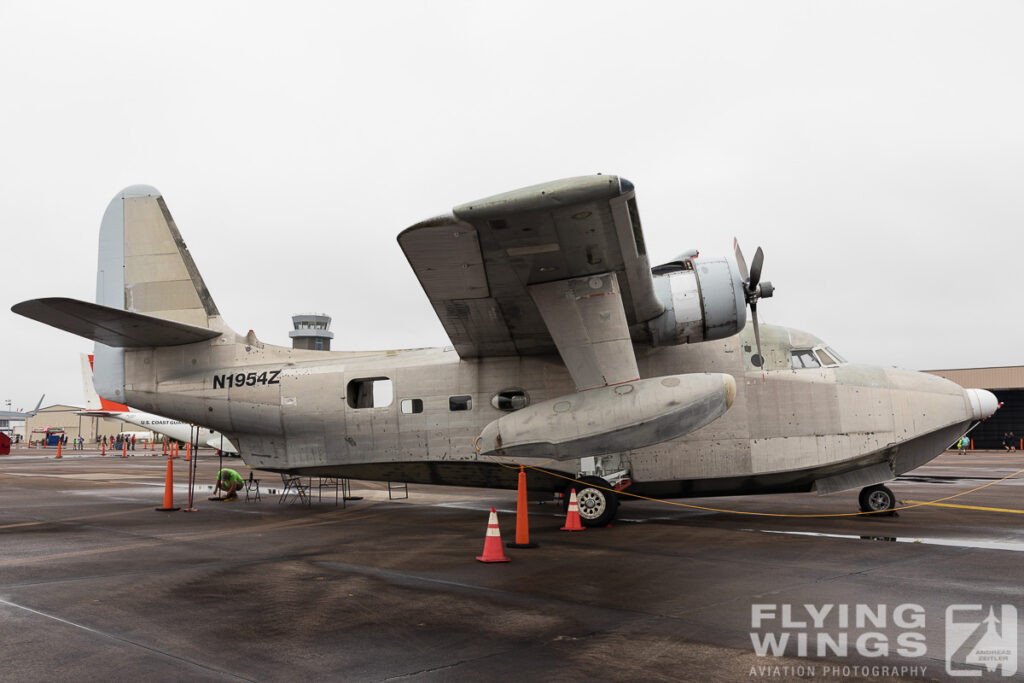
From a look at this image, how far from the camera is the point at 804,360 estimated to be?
40.5ft

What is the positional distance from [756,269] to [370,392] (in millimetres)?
7345

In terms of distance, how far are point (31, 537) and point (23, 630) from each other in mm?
6410

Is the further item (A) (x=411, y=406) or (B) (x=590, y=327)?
(A) (x=411, y=406)

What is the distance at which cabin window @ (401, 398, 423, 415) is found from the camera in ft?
42.2

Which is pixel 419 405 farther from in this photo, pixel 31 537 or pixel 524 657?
pixel 524 657

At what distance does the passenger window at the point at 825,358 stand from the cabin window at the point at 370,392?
783cm

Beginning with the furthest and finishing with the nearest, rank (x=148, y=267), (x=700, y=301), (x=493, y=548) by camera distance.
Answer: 1. (x=148, y=267)
2. (x=700, y=301)
3. (x=493, y=548)

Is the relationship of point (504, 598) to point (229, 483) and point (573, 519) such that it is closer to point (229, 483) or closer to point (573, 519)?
point (573, 519)

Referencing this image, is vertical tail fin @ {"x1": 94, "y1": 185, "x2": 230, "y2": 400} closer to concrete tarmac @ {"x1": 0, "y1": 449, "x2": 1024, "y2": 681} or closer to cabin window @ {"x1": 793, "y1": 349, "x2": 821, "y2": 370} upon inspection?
concrete tarmac @ {"x1": 0, "y1": 449, "x2": 1024, "y2": 681}

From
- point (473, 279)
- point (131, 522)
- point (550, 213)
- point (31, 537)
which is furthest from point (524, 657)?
point (131, 522)

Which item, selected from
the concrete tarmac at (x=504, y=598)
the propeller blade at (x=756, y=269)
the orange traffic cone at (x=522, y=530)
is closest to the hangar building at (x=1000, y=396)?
the concrete tarmac at (x=504, y=598)

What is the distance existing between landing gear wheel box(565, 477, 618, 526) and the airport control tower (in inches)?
2188

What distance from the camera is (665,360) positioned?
1230 cm

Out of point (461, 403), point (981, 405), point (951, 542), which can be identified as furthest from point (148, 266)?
A: point (981, 405)
